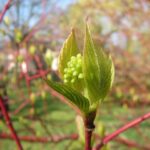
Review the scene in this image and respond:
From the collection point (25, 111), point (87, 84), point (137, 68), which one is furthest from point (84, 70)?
point (25, 111)

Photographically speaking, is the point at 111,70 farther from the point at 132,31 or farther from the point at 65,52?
the point at 132,31

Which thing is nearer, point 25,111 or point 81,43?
point 81,43

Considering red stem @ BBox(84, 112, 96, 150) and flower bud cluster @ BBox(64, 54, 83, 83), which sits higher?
flower bud cluster @ BBox(64, 54, 83, 83)

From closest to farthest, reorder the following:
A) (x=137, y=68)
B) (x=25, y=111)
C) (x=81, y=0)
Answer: (x=137, y=68), (x=81, y=0), (x=25, y=111)
